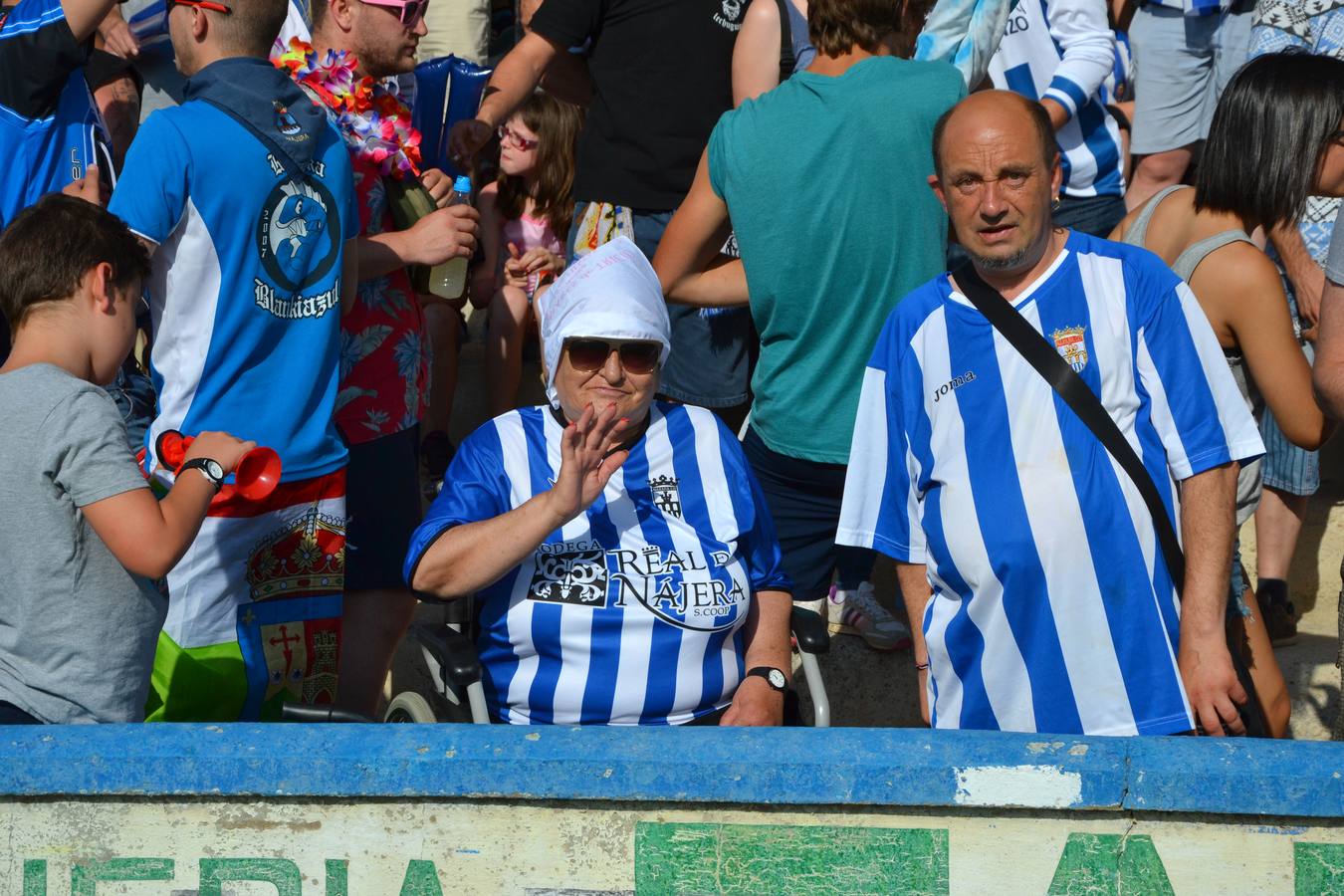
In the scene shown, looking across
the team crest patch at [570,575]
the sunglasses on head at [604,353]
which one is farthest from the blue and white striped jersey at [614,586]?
the sunglasses on head at [604,353]

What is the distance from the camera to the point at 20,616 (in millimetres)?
3002

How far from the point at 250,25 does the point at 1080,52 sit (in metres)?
2.74

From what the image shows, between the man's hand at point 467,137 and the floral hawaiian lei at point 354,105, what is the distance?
38 centimetres

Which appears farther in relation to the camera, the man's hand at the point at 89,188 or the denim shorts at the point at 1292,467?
the denim shorts at the point at 1292,467

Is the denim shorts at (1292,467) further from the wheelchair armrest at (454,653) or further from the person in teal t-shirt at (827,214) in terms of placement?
the wheelchair armrest at (454,653)

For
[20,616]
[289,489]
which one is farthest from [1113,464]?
[20,616]

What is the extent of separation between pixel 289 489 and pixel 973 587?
1.64m

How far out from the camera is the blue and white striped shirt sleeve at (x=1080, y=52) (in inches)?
197

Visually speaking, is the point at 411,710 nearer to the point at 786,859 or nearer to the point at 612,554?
the point at 612,554

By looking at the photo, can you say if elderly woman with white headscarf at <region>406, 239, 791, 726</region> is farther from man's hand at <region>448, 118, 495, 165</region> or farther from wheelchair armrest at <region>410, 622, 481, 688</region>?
man's hand at <region>448, 118, 495, 165</region>

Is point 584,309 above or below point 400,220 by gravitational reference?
below

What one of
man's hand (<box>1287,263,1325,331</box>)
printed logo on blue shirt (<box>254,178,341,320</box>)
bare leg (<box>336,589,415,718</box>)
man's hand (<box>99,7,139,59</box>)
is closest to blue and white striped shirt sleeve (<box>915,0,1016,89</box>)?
man's hand (<box>1287,263,1325,331</box>)

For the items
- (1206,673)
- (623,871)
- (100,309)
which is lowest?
(623,871)

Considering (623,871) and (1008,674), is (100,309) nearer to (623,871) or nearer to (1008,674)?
(623,871)
